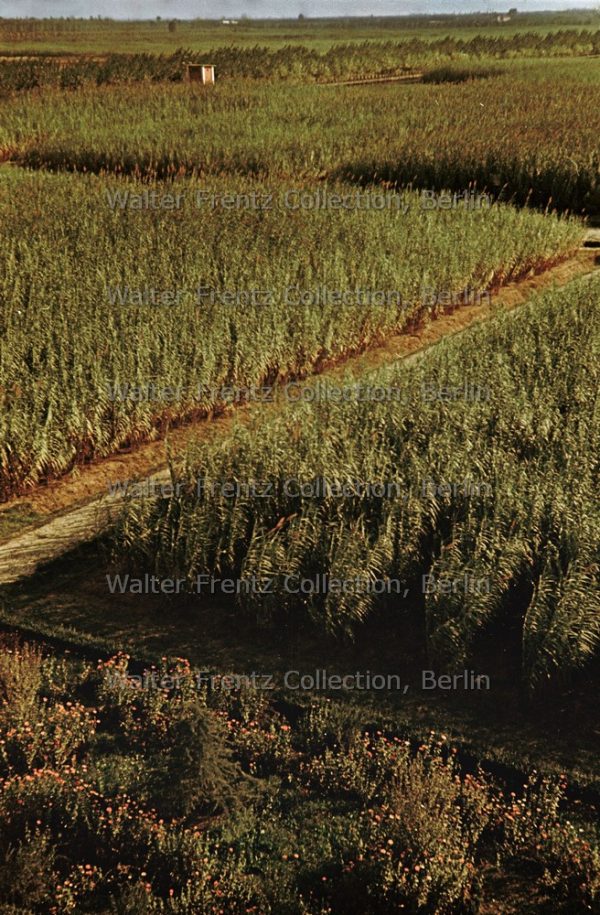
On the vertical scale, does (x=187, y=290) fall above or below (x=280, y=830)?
above

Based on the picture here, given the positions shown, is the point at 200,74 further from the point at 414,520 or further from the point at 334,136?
the point at 414,520

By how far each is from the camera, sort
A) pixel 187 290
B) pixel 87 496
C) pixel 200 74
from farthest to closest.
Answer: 1. pixel 200 74
2. pixel 187 290
3. pixel 87 496

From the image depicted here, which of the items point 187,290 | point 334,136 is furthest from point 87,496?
point 334,136

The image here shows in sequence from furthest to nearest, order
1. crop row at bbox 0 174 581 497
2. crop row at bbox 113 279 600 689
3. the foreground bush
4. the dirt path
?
crop row at bbox 0 174 581 497
the dirt path
crop row at bbox 113 279 600 689
the foreground bush

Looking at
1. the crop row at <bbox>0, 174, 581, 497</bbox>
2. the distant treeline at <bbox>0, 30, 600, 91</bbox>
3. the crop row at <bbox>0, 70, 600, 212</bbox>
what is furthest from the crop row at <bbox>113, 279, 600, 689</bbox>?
the distant treeline at <bbox>0, 30, 600, 91</bbox>

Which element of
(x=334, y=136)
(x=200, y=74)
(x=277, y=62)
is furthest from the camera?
(x=277, y=62)

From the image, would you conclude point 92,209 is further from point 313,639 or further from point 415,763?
point 415,763

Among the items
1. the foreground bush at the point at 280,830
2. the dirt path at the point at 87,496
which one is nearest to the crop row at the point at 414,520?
the dirt path at the point at 87,496

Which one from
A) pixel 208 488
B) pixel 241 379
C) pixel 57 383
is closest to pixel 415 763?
pixel 208 488

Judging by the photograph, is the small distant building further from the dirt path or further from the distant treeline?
the dirt path
